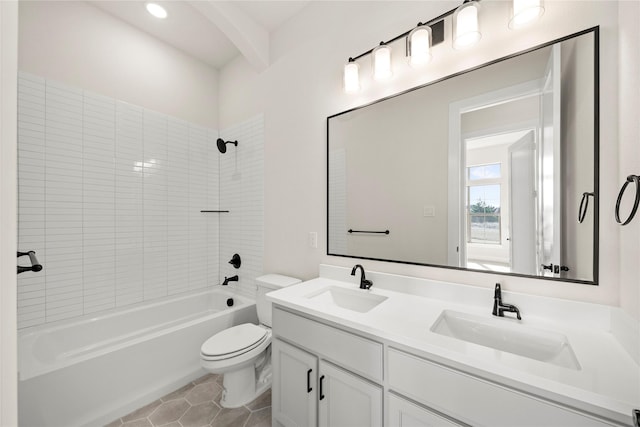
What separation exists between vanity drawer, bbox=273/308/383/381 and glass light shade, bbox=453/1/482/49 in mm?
1434

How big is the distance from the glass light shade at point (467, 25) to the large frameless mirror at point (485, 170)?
15 centimetres

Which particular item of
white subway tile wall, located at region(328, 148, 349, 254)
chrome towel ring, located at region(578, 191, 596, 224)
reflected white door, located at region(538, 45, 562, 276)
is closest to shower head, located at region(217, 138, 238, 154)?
white subway tile wall, located at region(328, 148, 349, 254)

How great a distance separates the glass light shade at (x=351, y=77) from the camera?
1.64 metres

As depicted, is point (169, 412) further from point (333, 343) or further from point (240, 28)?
point (240, 28)

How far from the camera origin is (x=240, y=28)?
2.03 m

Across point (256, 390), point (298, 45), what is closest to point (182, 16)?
point (298, 45)

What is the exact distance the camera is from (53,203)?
1.88 meters

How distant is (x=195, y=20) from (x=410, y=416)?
3.06 metres

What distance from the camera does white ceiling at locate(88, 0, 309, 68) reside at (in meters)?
2.00

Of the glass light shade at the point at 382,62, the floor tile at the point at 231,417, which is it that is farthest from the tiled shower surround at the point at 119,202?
the glass light shade at the point at 382,62

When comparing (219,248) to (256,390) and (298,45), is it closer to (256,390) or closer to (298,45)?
→ (256,390)

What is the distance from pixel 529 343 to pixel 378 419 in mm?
660

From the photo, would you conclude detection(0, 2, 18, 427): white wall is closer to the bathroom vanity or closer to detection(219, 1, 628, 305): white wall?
the bathroom vanity

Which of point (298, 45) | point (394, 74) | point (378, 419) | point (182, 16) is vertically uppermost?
point (182, 16)
